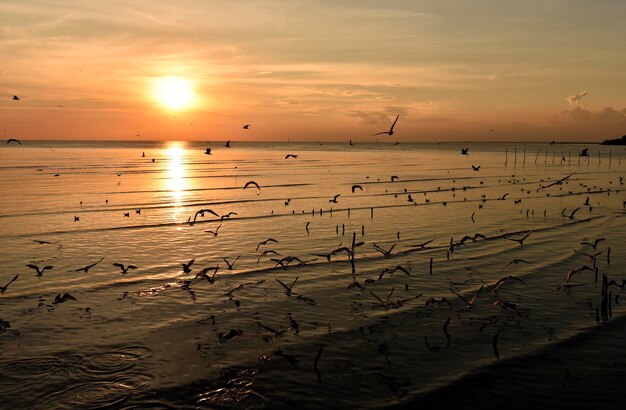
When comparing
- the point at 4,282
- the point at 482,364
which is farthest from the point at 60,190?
the point at 482,364

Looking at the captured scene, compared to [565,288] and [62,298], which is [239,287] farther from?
[565,288]

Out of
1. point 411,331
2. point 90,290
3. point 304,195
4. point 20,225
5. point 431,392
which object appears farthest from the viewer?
point 304,195

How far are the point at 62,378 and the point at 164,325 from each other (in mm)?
3417

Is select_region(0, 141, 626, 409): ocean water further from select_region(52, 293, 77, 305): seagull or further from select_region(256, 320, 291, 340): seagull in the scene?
select_region(52, 293, 77, 305): seagull

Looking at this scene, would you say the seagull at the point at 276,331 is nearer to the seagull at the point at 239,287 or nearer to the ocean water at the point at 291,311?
the ocean water at the point at 291,311

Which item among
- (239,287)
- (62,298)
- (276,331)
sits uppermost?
(62,298)

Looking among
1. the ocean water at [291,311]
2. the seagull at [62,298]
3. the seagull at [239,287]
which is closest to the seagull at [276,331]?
the ocean water at [291,311]

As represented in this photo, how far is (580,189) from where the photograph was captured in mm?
50500

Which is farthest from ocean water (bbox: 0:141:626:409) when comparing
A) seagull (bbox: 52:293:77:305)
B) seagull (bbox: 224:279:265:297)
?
seagull (bbox: 52:293:77:305)

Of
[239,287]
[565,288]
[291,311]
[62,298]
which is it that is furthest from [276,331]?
[565,288]

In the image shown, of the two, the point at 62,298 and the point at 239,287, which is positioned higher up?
the point at 62,298

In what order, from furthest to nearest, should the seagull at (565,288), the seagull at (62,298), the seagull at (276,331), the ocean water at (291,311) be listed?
1. the seagull at (565,288)
2. the seagull at (62,298)
3. the seagull at (276,331)
4. the ocean water at (291,311)

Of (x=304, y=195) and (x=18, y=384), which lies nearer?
(x=18, y=384)

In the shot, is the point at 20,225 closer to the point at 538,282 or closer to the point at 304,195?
the point at 304,195
